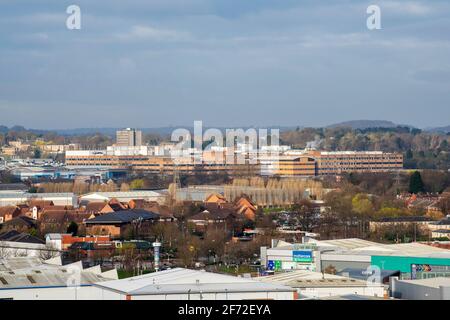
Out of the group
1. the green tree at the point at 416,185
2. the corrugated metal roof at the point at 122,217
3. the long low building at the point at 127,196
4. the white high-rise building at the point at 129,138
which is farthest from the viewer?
the white high-rise building at the point at 129,138

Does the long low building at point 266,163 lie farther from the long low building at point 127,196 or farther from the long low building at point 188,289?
the long low building at point 188,289

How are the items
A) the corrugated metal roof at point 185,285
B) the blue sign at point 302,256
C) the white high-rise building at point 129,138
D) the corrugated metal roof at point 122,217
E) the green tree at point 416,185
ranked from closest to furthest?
the corrugated metal roof at point 185,285, the blue sign at point 302,256, the corrugated metal roof at point 122,217, the green tree at point 416,185, the white high-rise building at point 129,138

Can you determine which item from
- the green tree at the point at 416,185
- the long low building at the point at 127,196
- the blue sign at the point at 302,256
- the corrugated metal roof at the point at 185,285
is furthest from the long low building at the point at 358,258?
the green tree at the point at 416,185

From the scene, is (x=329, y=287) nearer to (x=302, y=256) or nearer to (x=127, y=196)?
(x=302, y=256)

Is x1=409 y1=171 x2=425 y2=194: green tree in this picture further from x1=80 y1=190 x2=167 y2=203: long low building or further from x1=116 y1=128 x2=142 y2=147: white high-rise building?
x1=116 y1=128 x2=142 y2=147: white high-rise building

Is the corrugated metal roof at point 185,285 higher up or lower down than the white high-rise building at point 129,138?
lower down

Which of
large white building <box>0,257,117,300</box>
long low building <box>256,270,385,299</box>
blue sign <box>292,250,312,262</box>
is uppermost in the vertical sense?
large white building <box>0,257,117,300</box>

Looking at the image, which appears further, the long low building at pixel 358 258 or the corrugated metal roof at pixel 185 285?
the long low building at pixel 358 258

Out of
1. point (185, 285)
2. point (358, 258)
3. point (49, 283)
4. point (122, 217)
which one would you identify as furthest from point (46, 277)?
point (122, 217)

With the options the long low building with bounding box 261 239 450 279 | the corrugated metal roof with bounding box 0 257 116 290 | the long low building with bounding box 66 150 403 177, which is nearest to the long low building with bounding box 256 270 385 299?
the corrugated metal roof with bounding box 0 257 116 290
